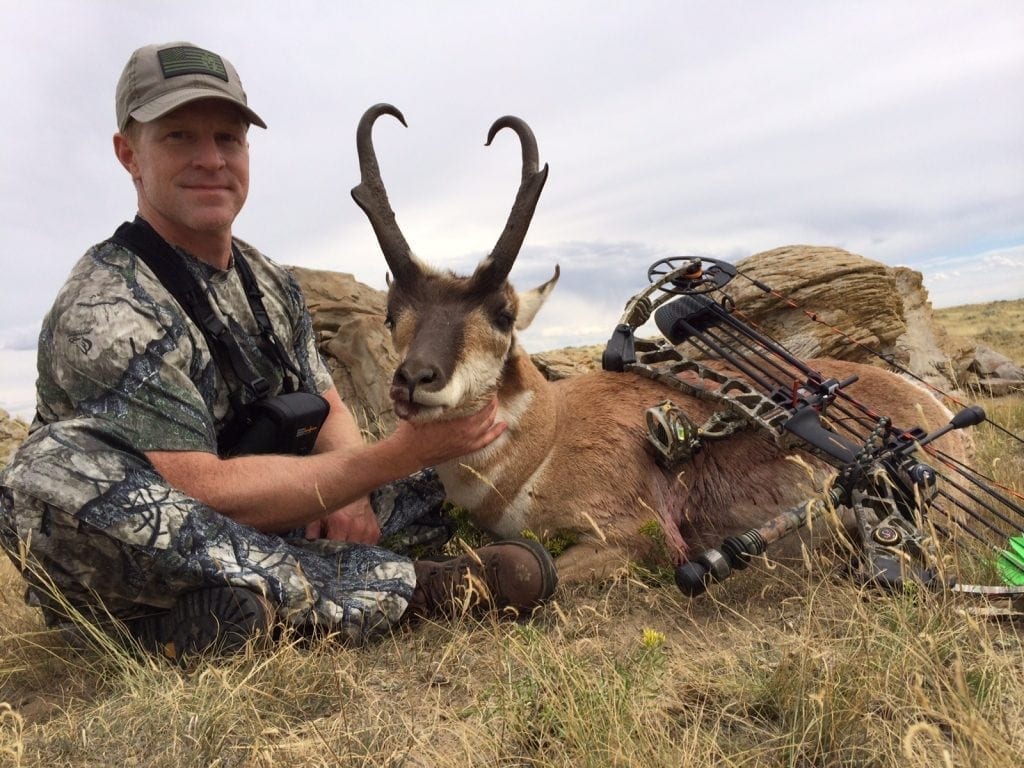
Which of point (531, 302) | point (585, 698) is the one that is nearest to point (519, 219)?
point (531, 302)

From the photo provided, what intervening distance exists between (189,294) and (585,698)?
3.16 m

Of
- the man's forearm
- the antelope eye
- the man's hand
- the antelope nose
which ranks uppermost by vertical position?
the antelope eye

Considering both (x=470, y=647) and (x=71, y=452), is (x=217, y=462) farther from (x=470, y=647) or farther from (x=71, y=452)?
(x=470, y=647)

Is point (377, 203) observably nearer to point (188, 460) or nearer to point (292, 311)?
point (292, 311)

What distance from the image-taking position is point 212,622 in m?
3.76

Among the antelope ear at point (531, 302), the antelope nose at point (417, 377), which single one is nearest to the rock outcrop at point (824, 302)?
the antelope ear at point (531, 302)

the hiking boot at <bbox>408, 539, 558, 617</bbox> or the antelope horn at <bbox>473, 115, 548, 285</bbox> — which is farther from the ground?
the antelope horn at <bbox>473, 115, 548, 285</bbox>

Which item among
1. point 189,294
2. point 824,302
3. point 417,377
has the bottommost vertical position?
point 417,377

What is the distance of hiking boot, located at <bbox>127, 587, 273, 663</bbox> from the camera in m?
3.70

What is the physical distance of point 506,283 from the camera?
496 centimetres

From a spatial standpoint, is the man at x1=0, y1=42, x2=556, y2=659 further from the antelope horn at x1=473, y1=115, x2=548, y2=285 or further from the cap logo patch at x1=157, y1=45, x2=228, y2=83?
the antelope horn at x1=473, y1=115, x2=548, y2=285

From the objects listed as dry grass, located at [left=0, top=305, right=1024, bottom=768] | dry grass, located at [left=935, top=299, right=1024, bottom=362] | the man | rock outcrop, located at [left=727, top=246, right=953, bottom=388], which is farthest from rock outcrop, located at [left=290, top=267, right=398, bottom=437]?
dry grass, located at [left=935, top=299, right=1024, bottom=362]

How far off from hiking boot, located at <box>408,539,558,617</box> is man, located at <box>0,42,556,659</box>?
1cm

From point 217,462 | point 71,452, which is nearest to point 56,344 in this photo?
point 71,452
